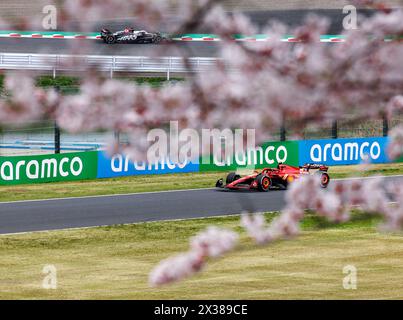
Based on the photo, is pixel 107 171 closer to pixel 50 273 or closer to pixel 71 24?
pixel 50 273

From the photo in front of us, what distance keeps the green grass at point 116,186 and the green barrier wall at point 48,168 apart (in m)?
0.26

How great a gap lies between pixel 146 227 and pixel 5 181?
844 cm

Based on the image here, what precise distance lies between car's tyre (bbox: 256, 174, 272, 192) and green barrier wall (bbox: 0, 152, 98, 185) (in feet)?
18.8

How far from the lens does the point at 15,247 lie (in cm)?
2145

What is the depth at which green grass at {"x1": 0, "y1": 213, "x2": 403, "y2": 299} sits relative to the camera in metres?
16.5

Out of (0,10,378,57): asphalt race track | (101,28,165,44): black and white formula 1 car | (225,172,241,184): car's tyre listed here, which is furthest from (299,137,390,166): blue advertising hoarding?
(101,28,165,44): black and white formula 1 car

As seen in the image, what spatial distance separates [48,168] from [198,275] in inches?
588

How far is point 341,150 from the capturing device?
1497 inches
